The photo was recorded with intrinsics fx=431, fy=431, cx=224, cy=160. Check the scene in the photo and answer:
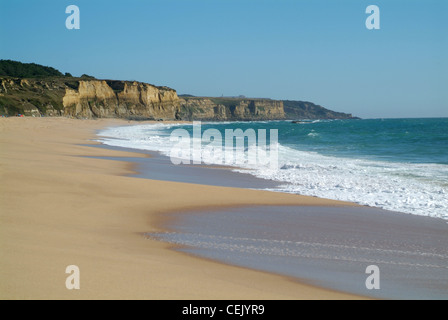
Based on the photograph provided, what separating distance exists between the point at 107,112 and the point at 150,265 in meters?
95.6

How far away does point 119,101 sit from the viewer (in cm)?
10319

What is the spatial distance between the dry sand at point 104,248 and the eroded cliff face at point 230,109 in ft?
473

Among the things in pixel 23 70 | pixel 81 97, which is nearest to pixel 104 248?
pixel 81 97

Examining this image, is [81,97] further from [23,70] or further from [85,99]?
[23,70]

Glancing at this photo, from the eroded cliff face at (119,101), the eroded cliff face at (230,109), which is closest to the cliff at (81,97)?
the eroded cliff face at (119,101)

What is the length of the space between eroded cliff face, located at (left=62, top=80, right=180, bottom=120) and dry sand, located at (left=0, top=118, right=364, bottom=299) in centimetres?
7356

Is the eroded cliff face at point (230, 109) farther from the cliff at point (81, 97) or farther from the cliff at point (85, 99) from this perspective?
the cliff at point (85, 99)

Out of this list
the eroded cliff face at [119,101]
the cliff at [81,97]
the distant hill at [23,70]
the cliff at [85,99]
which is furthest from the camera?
the distant hill at [23,70]

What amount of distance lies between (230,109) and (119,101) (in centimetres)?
7381

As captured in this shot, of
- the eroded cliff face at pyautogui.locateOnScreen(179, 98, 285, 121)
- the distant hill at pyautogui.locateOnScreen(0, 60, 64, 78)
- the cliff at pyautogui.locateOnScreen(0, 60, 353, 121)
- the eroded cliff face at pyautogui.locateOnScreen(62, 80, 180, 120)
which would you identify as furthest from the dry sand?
the eroded cliff face at pyautogui.locateOnScreen(179, 98, 285, 121)

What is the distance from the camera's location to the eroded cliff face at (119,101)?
84.7 m

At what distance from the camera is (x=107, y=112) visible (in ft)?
315
